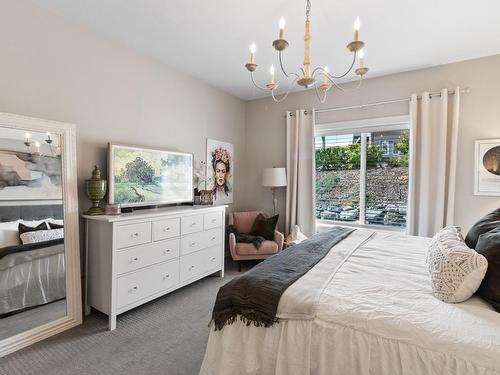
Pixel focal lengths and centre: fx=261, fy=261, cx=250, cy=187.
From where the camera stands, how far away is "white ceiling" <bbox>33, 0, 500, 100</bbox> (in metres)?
2.15

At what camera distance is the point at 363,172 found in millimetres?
3887

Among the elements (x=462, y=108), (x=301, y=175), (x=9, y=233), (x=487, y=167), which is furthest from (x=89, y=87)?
(x=487, y=167)

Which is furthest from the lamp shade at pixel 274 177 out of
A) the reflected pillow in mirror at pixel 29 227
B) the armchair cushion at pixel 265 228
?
the reflected pillow in mirror at pixel 29 227

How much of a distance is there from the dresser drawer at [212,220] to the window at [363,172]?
1.68m

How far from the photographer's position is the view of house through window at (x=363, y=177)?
364cm

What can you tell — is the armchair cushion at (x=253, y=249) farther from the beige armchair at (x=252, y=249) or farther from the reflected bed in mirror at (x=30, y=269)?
the reflected bed in mirror at (x=30, y=269)

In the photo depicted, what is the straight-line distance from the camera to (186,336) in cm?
216

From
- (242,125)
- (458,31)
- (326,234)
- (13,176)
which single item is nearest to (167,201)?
(13,176)

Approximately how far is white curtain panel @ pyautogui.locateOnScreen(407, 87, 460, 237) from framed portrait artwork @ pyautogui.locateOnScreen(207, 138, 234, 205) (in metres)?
2.62

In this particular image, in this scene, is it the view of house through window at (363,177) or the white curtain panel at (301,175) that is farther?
the white curtain panel at (301,175)

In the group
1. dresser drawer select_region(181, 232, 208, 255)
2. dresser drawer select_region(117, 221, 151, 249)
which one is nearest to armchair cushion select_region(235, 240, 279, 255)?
dresser drawer select_region(181, 232, 208, 255)

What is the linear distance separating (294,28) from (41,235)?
2849 mm

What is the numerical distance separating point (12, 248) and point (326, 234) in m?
2.64

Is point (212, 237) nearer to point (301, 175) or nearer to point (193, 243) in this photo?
point (193, 243)
